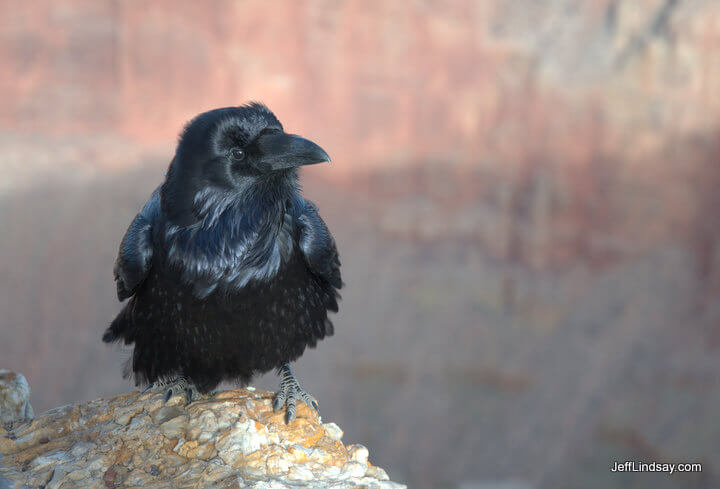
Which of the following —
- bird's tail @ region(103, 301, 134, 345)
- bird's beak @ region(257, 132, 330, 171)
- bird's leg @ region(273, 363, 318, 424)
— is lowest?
bird's leg @ region(273, 363, 318, 424)

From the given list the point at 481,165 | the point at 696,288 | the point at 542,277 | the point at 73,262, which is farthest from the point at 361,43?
the point at 696,288

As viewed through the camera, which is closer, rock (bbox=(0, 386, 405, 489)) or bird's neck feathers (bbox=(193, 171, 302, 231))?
rock (bbox=(0, 386, 405, 489))

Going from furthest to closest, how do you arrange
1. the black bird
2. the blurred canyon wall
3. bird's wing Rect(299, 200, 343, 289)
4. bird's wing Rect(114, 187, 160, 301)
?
the blurred canyon wall → bird's wing Rect(299, 200, 343, 289) → bird's wing Rect(114, 187, 160, 301) → the black bird

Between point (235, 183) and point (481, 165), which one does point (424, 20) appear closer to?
point (481, 165)

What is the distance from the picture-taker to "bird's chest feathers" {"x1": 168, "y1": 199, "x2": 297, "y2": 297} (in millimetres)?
2156

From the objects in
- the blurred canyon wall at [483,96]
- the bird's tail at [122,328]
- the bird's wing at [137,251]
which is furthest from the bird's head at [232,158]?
the blurred canyon wall at [483,96]

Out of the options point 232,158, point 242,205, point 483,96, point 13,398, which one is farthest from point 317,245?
point 483,96

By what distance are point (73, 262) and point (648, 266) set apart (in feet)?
20.2

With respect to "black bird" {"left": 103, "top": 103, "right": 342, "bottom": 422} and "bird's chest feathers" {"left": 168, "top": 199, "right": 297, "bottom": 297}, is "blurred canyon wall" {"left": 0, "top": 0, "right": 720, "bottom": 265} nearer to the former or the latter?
"black bird" {"left": 103, "top": 103, "right": 342, "bottom": 422}

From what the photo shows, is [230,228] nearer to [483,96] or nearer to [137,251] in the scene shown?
[137,251]

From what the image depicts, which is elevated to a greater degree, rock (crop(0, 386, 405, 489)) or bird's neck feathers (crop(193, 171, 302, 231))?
bird's neck feathers (crop(193, 171, 302, 231))

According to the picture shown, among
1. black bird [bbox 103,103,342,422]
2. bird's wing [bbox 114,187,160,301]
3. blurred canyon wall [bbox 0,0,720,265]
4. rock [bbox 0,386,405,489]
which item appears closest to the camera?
rock [bbox 0,386,405,489]

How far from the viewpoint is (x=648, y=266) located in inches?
287

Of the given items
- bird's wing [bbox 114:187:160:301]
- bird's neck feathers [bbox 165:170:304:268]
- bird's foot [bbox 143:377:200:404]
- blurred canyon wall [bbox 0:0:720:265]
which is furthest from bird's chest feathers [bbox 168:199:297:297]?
blurred canyon wall [bbox 0:0:720:265]
